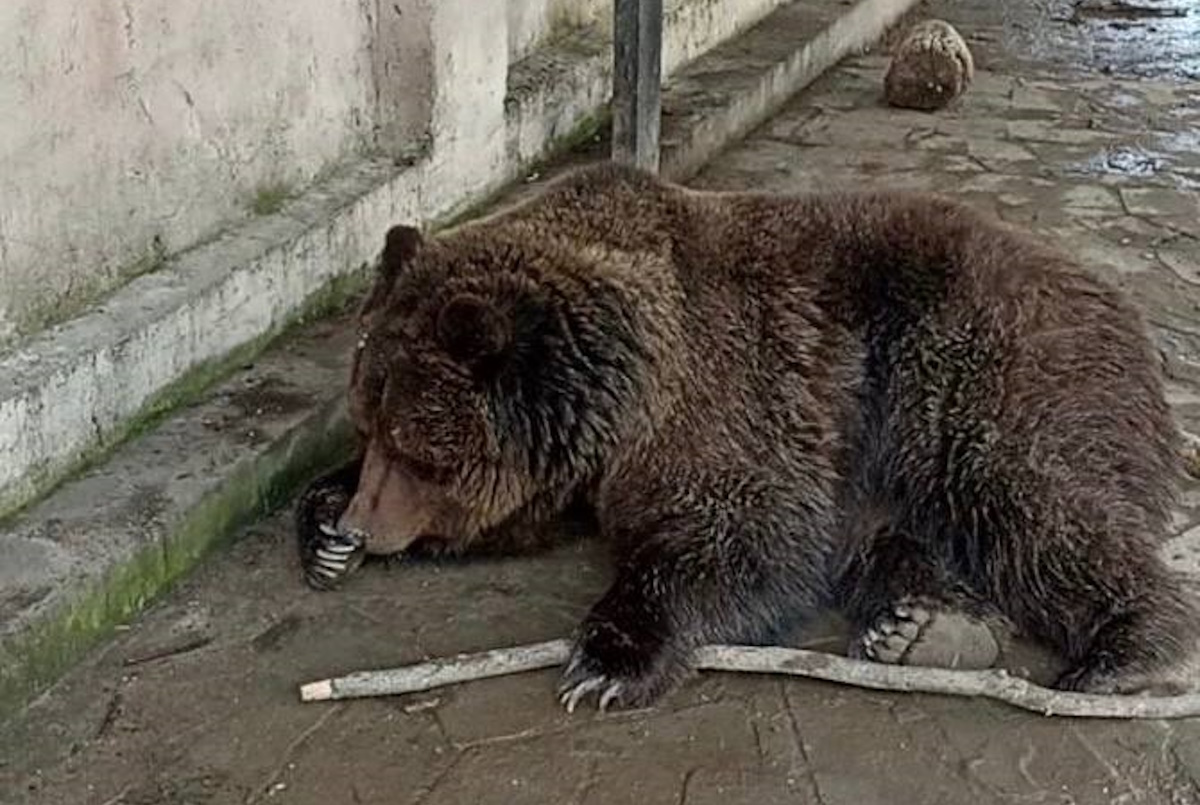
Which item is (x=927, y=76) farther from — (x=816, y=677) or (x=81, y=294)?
(x=816, y=677)

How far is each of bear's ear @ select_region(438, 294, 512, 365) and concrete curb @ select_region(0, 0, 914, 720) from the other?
80 cm

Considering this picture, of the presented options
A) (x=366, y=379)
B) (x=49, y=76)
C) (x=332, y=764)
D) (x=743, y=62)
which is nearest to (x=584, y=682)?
(x=332, y=764)

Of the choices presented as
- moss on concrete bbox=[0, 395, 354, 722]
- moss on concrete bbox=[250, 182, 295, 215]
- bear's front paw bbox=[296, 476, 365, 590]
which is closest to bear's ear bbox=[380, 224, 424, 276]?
bear's front paw bbox=[296, 476, 365, 590]

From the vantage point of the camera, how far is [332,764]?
11.5ft

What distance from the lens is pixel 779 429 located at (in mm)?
3930

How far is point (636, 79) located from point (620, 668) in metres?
2.84

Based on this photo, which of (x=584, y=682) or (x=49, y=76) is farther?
(x=49, y=76)

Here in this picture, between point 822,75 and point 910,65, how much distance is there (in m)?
0.60

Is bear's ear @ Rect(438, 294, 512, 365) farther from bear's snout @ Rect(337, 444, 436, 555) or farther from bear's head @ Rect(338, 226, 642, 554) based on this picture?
bear's snout @ Rect(337, 444, 436, 555)

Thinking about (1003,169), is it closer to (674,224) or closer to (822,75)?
(822,75)

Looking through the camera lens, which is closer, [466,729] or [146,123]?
[466,729]

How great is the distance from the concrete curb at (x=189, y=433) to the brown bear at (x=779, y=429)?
0.33 meters

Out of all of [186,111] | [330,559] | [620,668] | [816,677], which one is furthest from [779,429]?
[186,111]

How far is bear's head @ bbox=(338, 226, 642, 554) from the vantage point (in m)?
3.80
